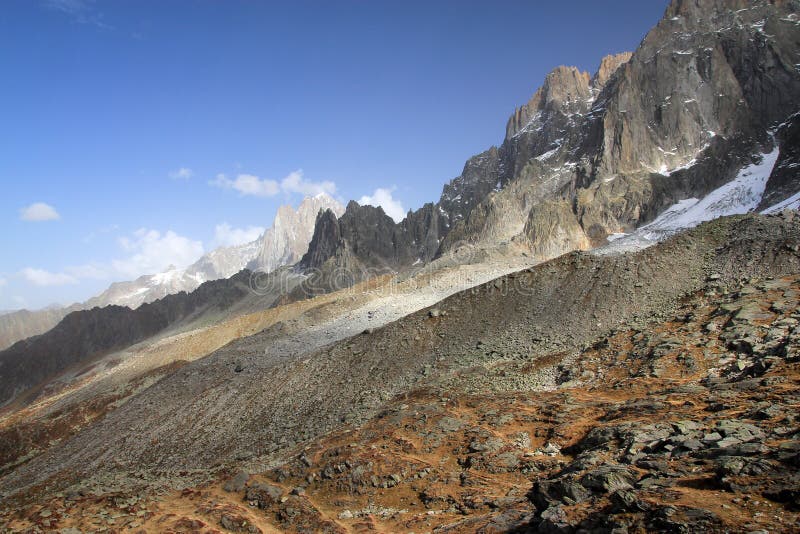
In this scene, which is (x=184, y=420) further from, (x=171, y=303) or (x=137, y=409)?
(x=171, y=303)

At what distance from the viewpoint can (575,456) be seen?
48.8 ft

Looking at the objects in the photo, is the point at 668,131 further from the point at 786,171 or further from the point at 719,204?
the point at 786,171

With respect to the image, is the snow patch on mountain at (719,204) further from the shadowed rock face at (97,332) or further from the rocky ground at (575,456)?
the shadowed rock face at (97,332)

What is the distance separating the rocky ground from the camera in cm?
984

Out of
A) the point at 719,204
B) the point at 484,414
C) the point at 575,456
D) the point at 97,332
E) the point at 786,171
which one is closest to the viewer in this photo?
the point at 575,456

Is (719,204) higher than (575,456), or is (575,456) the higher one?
(719,204)

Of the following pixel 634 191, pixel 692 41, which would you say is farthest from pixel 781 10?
pixel 634 191

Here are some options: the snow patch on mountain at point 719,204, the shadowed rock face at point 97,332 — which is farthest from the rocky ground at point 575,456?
the shadowed rock face at point 97,332

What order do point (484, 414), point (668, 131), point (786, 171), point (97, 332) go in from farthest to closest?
point (97, 332)
point (668, 131)
point (786, 171)
point (484, 414)

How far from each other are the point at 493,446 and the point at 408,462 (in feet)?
9.99

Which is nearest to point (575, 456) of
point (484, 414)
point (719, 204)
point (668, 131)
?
point (484, 414)

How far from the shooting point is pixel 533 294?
31.9 metres

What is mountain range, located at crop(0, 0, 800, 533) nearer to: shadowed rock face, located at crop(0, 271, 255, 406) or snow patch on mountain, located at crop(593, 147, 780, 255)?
snow patch on mountain, located at crop(593, 147, 780, 255)

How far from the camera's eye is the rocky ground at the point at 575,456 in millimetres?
9844
